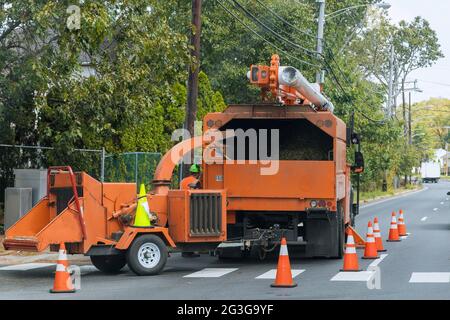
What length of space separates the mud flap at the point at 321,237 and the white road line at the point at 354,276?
2.30 m

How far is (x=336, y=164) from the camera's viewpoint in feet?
62.1

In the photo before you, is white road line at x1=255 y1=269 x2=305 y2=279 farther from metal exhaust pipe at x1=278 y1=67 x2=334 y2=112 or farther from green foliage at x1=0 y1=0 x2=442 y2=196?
green foliage at x1=0 y1=0 x2=442 y2=196

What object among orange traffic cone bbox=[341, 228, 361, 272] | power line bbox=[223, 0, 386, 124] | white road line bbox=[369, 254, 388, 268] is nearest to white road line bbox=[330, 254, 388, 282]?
orange traffic cone bbox=[341, 228, 361, 272]

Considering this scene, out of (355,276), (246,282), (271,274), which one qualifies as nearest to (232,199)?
(271,274)

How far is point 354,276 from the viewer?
1636 centimetres

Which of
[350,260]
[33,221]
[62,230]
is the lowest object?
[350,260]

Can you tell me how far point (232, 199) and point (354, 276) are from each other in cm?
344

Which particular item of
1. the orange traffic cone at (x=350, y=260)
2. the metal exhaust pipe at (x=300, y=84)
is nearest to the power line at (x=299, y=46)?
the metal exhaust pipe at (x=300, y=84)

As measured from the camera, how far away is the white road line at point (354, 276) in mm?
15941

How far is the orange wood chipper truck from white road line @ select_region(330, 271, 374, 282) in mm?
2134

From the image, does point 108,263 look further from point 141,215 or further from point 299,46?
point 299,46

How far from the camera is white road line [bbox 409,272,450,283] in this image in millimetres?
15520

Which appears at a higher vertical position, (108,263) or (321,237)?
(321,237)
